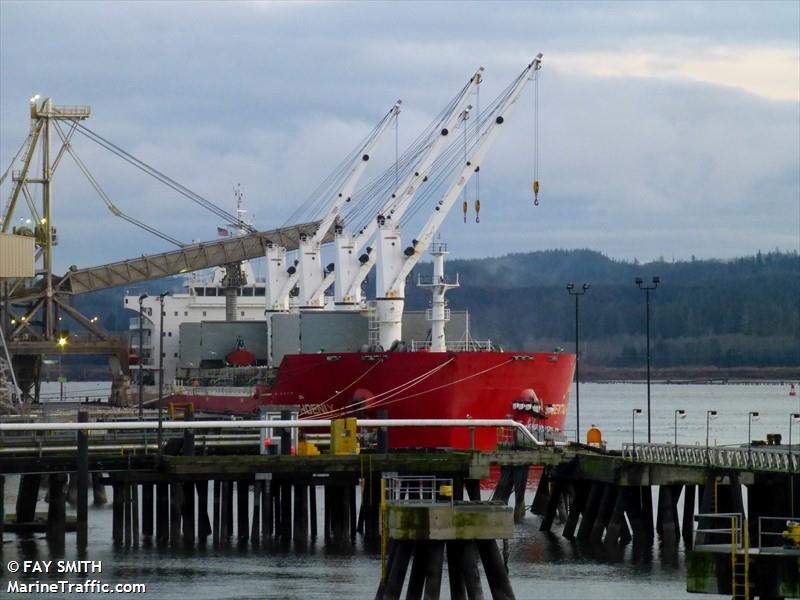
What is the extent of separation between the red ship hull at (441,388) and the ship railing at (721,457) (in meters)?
20.0

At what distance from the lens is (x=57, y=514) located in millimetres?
46531

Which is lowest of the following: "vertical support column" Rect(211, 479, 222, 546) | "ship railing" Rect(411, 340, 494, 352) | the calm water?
the calm water

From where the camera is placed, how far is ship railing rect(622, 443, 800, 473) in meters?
41.4

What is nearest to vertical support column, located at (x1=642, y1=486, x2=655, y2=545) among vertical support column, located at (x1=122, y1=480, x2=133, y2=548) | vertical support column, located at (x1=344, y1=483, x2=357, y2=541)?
vertical support column, located at (x1=344, y1=483, x2=357, y2=541)

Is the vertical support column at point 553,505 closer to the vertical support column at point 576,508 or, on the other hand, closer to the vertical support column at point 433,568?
the vertical support column at point 576,508

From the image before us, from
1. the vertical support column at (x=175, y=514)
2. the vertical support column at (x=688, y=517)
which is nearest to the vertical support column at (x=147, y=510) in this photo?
the vertical support column at (x=175, y=514)

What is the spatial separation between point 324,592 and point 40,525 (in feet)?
45.0

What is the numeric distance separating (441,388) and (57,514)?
2411cm

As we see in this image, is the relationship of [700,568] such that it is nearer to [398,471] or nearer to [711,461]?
[711,461]

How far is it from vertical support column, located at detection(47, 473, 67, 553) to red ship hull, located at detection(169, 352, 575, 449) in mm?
20755

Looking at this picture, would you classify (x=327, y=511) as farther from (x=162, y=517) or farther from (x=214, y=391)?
(x=214, y=391)

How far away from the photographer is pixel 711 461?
1721 inches

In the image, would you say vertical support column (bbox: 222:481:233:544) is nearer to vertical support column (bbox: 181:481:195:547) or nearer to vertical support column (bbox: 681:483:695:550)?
vertical support column (bbox: 181:481:195:547)

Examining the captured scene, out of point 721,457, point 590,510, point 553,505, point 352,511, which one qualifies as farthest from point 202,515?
point 721,457
